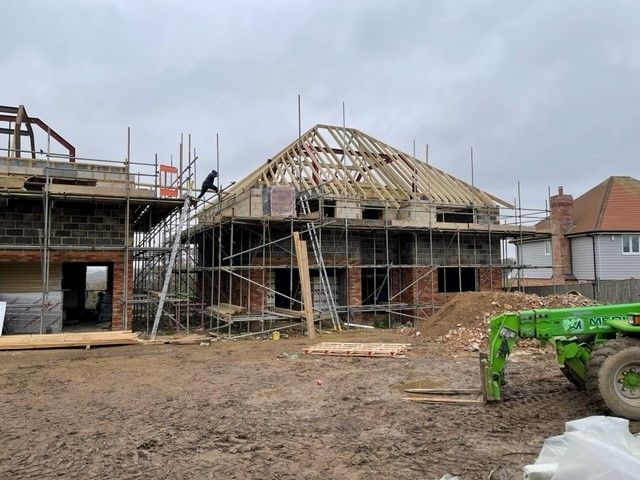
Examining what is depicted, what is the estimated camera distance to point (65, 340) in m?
11.4

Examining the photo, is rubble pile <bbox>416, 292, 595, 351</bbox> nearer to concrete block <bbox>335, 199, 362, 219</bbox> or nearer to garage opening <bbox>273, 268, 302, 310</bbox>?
concrete block <bbox>335, 199, 362, 219</bbox>

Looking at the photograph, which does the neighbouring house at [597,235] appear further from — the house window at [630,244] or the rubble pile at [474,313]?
the rubble pile at [474,313]

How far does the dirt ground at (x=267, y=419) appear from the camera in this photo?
455 centimetres

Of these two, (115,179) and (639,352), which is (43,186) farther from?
(639,352)

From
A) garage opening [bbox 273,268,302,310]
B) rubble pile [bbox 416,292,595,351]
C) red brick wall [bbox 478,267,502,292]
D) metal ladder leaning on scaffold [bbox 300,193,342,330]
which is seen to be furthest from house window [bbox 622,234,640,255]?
garage opening [bbox 273,268,302,310]

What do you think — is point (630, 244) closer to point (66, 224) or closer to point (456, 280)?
point (456, 280)

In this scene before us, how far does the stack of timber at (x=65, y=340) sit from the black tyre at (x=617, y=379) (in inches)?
398

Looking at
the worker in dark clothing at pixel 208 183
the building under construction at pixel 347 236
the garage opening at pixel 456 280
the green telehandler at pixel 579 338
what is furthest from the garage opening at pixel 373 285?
the green telehandler at pixel 579 338

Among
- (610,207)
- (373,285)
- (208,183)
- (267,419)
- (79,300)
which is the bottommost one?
(267,419)

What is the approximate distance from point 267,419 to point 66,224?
1012 cm

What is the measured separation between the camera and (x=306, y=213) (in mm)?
15836

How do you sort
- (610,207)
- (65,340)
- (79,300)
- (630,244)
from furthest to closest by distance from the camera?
(610,207) → (630,244) → (79,300) → (65,340)

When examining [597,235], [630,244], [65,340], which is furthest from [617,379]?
[630,244]

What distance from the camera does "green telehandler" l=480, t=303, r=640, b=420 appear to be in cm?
579
